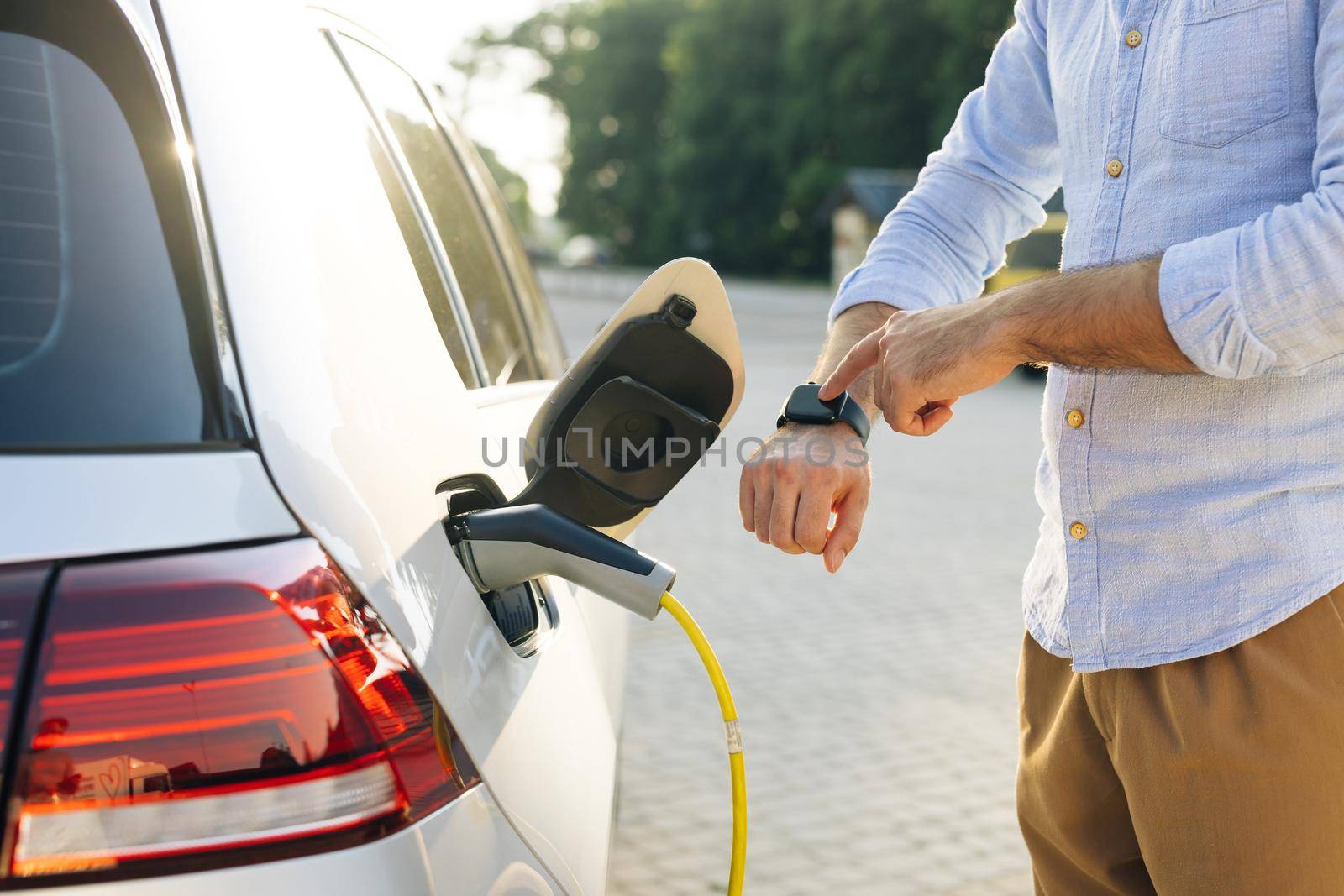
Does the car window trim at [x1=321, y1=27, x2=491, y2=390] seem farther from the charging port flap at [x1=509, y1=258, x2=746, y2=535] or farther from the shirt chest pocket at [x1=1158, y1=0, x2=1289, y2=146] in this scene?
the shirt chest pocket at [x1=1158, y1=0, x2=1289, y2=146]

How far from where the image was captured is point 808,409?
4.97ft

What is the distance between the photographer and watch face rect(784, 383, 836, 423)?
1.50 m

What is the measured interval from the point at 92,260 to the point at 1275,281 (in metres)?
1.05

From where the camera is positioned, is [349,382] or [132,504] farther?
[349,382]

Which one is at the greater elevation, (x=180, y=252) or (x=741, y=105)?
(x=180, y=252)

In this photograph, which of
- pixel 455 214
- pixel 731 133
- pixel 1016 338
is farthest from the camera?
pixel 731 133

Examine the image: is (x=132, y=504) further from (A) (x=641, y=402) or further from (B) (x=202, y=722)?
(A) (x=641, y=402)

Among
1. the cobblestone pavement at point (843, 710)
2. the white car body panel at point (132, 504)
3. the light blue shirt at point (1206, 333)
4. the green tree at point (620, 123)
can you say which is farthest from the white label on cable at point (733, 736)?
the green tree at point (620, 123)

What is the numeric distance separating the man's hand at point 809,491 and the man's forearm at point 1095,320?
22 centimetres

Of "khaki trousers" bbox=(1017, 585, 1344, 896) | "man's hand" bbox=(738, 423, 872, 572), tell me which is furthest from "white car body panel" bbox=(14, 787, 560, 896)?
"khaki trousers" bbox=(1017, 585, 1344, 896)

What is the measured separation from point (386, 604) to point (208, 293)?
0.30 meters

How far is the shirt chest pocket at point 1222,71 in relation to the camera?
133cm

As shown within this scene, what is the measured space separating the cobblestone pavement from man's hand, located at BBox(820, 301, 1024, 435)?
2062 mm

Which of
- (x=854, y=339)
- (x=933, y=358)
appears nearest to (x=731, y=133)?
(x=854, y=339)
